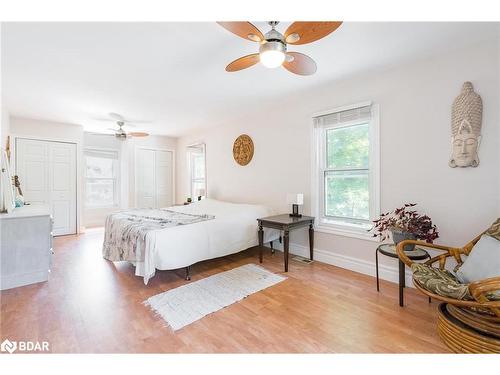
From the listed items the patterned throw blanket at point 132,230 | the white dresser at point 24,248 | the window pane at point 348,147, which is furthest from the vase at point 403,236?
the white dresser at point 24,248

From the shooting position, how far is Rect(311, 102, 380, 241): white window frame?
2.82 m

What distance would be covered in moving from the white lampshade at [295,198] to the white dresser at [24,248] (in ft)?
10.0

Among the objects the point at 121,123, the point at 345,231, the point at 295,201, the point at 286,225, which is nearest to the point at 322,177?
the point at 295,201

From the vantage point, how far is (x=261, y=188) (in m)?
4.20

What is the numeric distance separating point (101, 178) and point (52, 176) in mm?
1473

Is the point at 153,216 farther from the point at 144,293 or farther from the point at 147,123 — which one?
the point at 147,123

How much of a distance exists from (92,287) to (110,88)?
2483 millimetres

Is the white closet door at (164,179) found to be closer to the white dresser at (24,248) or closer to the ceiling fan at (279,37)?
the white dresser at (24,248)

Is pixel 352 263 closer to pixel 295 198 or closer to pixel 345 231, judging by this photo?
pixel 345 231

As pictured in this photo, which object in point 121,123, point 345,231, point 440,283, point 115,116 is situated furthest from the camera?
point 121,123

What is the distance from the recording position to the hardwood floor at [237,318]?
5.43ft

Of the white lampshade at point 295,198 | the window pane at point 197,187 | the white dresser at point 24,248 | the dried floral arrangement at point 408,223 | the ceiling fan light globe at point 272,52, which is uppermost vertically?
the ceiling fan light globe at point 272,52

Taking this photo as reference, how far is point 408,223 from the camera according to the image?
2328 mm

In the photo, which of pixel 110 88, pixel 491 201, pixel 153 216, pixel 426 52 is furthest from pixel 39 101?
pixel 491 201
